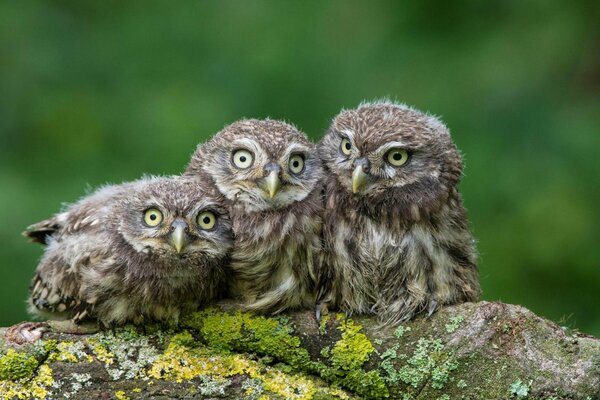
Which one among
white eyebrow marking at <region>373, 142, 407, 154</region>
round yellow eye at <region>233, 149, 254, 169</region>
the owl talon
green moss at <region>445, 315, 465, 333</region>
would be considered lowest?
the owl talon

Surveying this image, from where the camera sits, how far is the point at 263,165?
14.3 feet

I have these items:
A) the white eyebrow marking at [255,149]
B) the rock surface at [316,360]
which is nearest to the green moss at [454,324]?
the rock surface at [316,360]

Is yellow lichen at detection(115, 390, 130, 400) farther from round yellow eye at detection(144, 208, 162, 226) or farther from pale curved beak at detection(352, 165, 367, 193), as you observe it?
pale curved beak at detection(352, 165, 367, 193)

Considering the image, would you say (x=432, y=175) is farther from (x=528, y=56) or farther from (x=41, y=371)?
(x=528, y=56)

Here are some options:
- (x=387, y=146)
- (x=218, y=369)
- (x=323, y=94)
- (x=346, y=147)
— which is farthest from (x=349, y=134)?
(x=323, y=94)

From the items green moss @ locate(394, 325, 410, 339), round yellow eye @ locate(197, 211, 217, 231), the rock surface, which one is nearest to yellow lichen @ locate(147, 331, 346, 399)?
the rock surface

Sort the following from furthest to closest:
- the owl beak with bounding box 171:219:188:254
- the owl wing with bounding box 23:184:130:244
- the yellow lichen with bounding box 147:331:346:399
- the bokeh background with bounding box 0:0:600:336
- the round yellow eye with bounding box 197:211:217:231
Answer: the bokeh background with bounding box 0:0:600:336 → the owl wing with bounding box 23:184:130:244 → the round yellow eye with bounding box 197:211:217:231 → the owl beak with bounding box 171:219:188:254 → the yellow lichen with bounding box 147:331:346:399

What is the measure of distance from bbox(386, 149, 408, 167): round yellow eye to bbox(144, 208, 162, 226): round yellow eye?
1.03 metres

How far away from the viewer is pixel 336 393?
4070mm

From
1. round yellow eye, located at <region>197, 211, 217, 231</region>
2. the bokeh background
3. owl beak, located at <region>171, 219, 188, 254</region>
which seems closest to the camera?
owl beak, located at <region>171, 219, 188, 254</region>

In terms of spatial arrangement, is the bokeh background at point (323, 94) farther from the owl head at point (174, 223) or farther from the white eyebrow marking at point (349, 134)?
the owl head at point (174, 223)

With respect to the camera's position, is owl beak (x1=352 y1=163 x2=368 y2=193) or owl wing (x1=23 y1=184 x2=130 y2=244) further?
owl wing (x1=23 y1=184 x2=130 y2=244)

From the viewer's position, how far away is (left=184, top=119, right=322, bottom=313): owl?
14.1ft

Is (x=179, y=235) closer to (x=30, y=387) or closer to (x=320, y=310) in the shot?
(x=320, y=310)
